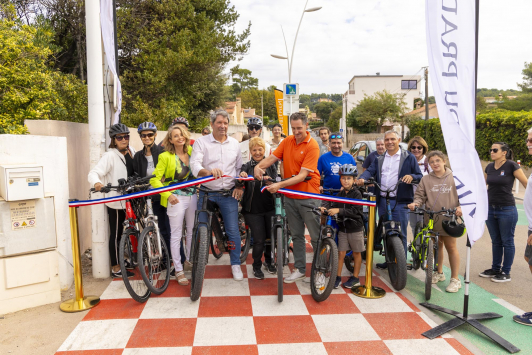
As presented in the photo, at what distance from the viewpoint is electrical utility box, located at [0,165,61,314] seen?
373cm

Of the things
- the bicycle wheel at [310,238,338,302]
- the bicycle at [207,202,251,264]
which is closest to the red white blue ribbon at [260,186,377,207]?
the bicycle wheel at [310,238,338,302]

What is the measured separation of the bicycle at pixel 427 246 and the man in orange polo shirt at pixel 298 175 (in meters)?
1.22

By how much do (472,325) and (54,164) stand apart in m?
4.57

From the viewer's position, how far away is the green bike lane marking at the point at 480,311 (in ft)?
10.8

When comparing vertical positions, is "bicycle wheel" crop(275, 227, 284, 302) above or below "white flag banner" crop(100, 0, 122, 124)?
below

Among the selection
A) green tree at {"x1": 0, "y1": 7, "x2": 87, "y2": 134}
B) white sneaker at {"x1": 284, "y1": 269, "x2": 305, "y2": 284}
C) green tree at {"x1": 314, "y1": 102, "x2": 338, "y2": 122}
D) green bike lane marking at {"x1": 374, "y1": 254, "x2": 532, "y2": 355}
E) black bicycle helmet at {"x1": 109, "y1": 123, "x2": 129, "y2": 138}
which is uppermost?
green tree at {"x1": 314, "y1": 102, "x2": 338, "y2": 122}

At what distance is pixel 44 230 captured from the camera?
4.00 metres

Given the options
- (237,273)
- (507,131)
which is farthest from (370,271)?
(507,131)

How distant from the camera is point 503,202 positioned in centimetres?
470

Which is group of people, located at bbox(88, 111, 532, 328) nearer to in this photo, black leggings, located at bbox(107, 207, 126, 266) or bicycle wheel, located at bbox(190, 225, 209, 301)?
black leggings, located at bbox(107, 207, 126, 266)

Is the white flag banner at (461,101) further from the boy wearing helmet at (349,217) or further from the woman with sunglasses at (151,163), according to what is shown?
the woman with sunglasses at (151,163)

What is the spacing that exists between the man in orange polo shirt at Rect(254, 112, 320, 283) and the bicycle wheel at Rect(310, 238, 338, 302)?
0.41 metres

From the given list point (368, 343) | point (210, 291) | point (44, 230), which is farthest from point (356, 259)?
point (44, 230)

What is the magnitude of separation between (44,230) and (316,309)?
2991mm
